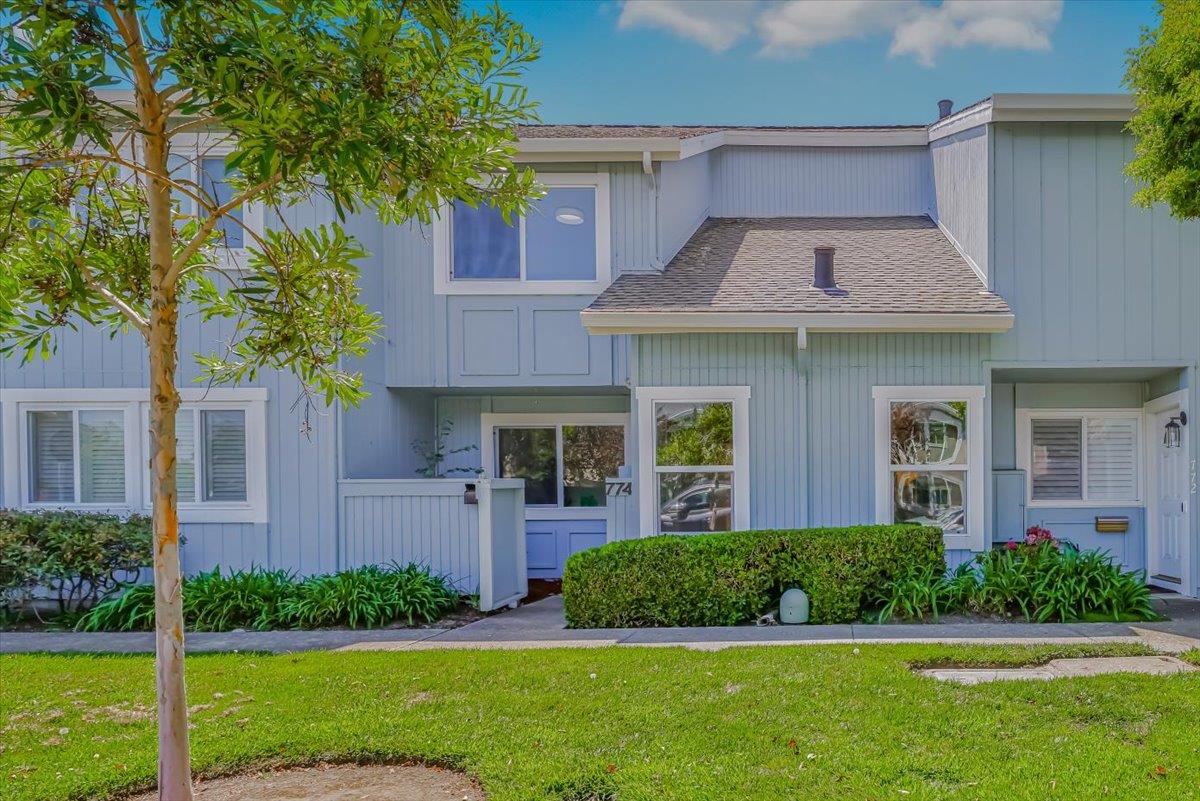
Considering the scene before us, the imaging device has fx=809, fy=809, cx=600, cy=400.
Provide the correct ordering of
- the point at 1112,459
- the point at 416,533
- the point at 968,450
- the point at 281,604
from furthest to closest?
1. the point at 1112,459
2. the point at 416,533
3. the point at 968,450
4. the point at 281,604

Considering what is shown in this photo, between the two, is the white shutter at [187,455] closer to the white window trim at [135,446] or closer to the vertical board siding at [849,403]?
the white window trim at [135,446]

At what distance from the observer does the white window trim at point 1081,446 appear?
33.7 ft

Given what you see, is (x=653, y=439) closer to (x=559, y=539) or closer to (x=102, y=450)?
(x=559, y=539)

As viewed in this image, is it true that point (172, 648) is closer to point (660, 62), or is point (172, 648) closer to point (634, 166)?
point (634, 166)

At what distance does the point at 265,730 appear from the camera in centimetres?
489

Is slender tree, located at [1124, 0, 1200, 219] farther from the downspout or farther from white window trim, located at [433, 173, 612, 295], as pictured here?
white window trim, located at [433, 173, 612, 295]

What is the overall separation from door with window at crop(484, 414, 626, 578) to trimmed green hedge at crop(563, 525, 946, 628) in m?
3.42

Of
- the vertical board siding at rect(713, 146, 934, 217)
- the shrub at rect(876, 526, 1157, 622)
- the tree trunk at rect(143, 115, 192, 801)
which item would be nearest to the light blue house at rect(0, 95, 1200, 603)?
the shrub at rect(876, 526, 1157, 622)

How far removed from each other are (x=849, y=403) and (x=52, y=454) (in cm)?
938

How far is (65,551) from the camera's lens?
334 inches

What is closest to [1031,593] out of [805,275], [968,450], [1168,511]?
[968,450]

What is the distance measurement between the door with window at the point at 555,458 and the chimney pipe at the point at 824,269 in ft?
11.6

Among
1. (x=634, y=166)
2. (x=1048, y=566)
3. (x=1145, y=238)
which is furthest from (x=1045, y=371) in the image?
(x=634, y=166)

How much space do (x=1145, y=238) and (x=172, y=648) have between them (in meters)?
10.4
